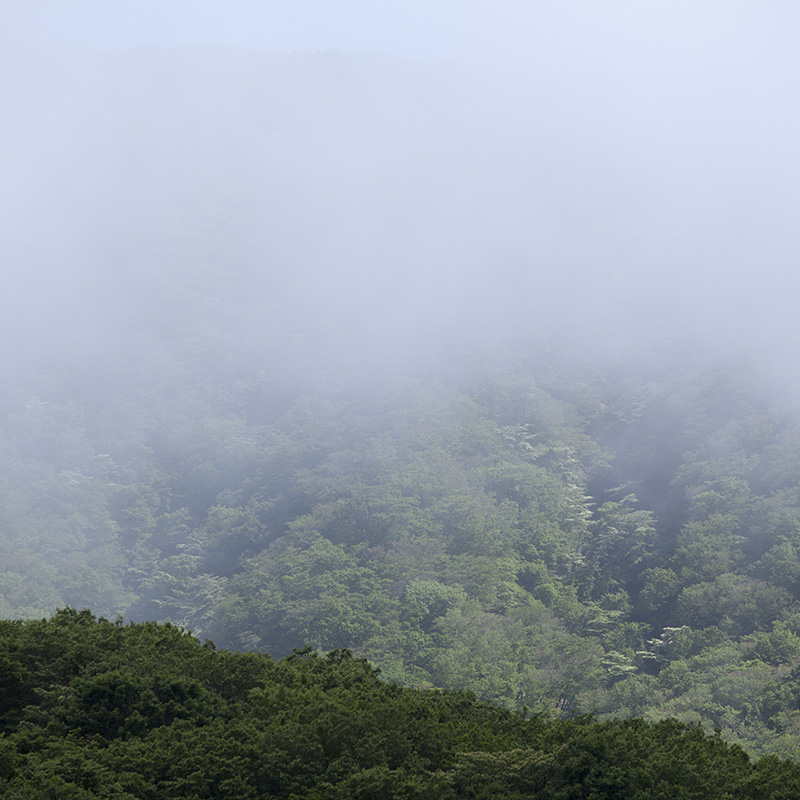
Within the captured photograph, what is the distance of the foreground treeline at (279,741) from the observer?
1441cm

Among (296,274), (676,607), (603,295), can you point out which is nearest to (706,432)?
(676,607)

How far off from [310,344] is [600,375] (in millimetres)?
43698

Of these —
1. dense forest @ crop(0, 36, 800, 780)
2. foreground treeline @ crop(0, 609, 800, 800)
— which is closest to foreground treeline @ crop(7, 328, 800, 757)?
dense forest @ crop(0, 36, 800, 780)

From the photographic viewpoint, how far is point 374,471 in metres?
100

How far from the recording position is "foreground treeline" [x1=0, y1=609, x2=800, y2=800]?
14.4 m

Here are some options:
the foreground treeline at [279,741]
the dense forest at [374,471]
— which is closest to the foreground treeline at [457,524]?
the dense forest at [374,471]

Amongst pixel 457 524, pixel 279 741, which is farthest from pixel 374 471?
pixel 279 741

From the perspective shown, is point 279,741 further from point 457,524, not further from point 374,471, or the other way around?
point 374,471

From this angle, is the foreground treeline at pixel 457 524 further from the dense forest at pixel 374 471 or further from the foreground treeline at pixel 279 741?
the foreground treeline at pixel 279 741

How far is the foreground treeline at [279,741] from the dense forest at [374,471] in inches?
3.6

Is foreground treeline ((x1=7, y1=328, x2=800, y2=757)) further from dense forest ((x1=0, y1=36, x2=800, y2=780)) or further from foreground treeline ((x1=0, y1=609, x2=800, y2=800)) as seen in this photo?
foreground treeline ((x1=0, y1=609, x2=800, y2=800))

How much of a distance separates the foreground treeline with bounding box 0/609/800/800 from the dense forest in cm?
9

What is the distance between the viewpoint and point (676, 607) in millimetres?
69062

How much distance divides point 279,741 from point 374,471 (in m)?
84.9
